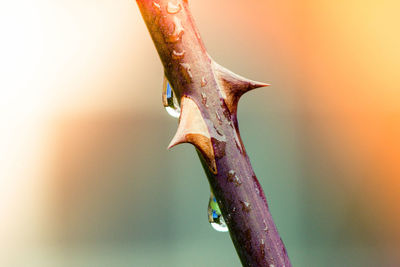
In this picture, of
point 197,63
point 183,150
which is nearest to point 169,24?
point 197,63

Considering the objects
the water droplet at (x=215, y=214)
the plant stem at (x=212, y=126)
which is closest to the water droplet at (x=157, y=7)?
the plant stem at (x=212, y=126)

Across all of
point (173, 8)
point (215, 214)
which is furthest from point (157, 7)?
point (215, 214)

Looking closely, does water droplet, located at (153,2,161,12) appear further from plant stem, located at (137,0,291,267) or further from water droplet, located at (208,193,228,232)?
water droplet, located at (208,193,228,232)

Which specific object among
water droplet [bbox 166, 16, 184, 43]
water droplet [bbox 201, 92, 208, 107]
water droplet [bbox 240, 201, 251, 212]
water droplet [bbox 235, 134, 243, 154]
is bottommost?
water droplet [bbox 240, 201, 251, 212]

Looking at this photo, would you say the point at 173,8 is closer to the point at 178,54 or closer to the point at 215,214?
the point at 178,54

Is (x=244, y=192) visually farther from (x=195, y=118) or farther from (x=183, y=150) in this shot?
(x=183, y=150)

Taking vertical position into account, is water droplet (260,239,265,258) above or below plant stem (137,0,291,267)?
below

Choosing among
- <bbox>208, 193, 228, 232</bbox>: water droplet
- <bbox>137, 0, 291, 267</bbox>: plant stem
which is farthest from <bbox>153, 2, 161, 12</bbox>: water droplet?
<bbox>208, 193, 228, 232</bbox>: water droplet
